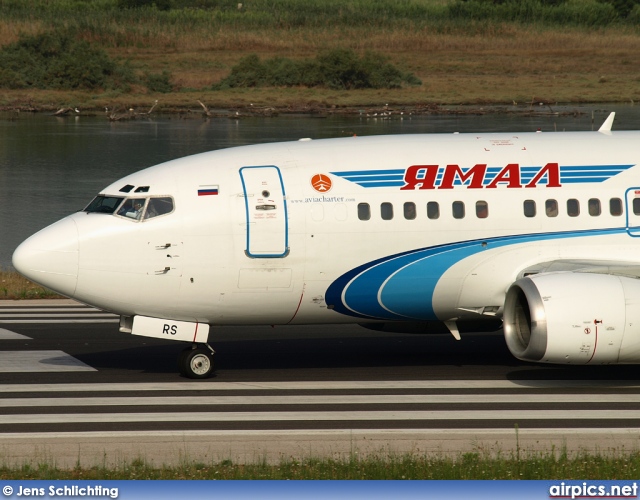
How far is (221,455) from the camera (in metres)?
14.7

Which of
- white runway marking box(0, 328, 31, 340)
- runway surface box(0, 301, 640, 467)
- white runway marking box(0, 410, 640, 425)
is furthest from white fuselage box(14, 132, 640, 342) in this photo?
white runway marking box(0, 328, 31, 340)

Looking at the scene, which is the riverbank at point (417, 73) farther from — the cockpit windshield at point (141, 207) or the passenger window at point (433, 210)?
the cockpit windshield at point (141, 207)

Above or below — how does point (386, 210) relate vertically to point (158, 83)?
above

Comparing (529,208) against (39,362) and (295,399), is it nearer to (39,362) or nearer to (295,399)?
(295,399)

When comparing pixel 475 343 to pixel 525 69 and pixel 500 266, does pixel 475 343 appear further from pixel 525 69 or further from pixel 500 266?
pixel 525 69

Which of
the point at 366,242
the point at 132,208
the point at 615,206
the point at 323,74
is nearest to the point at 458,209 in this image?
the point at 366,242

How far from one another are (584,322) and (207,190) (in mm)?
6246

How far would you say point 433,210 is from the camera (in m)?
18.4

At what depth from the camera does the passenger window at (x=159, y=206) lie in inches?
710

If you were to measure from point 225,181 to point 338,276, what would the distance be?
2.38m

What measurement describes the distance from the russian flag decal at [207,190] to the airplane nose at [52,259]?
207 cm

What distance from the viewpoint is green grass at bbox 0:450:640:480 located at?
44.1 ft

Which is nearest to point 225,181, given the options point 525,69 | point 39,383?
point 39,383

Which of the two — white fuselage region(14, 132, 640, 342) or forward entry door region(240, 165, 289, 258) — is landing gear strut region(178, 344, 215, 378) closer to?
white fuselage region(14, 132, 640, 342)
